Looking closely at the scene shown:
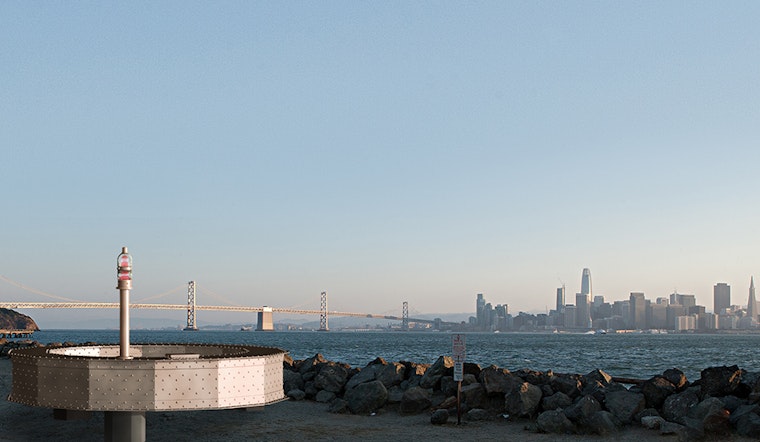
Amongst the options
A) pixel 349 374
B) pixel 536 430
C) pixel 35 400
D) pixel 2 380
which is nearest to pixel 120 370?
pixel 35 400

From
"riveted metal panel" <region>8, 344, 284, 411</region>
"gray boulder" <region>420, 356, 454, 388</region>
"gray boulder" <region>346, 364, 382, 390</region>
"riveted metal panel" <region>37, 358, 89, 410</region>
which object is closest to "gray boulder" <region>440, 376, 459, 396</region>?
"gray boulder" <region>420, 356, 454, 388</region>

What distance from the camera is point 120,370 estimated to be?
10.9 metres

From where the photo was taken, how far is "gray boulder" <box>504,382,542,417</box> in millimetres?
19219

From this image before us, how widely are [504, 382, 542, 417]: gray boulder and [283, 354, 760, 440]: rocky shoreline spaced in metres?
0.02

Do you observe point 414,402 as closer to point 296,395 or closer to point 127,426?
point 296,395

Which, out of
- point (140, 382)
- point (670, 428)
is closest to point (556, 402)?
point (670, 428)

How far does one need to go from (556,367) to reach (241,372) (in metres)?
51.0

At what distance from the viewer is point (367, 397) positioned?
21.0 meters

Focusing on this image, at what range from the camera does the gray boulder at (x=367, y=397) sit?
68.5 feet

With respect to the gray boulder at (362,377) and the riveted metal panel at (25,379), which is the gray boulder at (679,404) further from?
the riveted metal panel at (25,379)

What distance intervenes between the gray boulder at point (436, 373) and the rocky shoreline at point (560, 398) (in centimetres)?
3

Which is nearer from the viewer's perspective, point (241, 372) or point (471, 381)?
point (241, 372)

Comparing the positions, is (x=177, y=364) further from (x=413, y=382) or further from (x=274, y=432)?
(x=413, y=382)

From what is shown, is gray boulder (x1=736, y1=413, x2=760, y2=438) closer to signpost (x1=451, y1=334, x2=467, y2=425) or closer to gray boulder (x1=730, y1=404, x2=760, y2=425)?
gray boulder (x1=730, y1=404, x2=760, y2=425)
